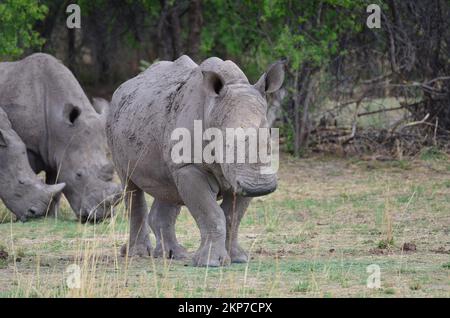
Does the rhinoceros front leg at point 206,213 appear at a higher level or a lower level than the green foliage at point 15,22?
lower

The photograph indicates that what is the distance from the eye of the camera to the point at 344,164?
17.5m

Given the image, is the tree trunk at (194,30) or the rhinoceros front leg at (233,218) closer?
the rhinoceros front leg at (233,218)

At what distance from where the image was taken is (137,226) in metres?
10.6

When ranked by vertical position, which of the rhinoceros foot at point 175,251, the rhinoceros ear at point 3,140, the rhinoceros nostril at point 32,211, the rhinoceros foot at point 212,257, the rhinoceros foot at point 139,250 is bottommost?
the rhinoceros nostril at point 32,211

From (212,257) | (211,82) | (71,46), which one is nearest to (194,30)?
(71,46)

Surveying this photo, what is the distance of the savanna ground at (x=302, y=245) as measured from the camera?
7.82m

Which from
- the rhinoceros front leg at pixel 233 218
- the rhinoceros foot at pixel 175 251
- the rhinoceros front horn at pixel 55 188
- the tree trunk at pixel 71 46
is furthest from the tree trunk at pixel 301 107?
the rhinoceros front leg at pixel 233 218

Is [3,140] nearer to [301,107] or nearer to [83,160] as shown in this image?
[83,160]

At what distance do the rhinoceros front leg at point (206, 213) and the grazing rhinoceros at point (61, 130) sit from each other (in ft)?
15.3

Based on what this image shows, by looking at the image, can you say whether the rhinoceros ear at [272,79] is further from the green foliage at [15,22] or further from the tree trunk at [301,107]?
the tree trunk at [301,107]

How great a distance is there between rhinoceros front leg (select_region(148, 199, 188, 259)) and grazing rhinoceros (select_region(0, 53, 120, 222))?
3.39 m

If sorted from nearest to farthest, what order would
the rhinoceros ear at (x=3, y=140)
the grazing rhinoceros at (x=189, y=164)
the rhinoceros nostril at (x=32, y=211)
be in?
1. the grazing rhinoceros at (x=189, y=164)
2. the rhinoceros ear at (x=3, y=140)
3. the rhinoceros nostril at (x=32, y=211)

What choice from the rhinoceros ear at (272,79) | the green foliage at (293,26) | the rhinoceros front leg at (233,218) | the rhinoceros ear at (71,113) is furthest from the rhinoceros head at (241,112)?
the green foliage at (293,26)

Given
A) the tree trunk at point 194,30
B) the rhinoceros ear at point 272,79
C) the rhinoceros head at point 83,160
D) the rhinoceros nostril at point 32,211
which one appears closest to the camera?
the rhinoceros ear at point 272,79
